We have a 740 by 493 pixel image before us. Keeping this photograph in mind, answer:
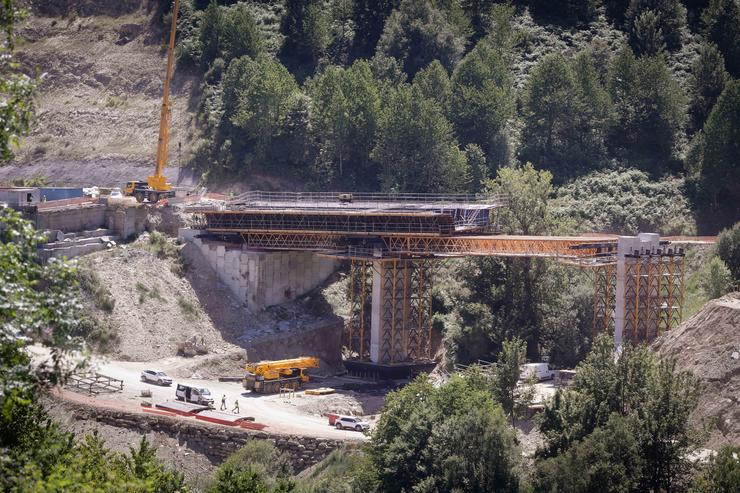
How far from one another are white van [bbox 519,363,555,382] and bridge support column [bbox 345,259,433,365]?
9.82 metres

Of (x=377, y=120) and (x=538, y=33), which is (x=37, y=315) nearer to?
(x=377, y=120)

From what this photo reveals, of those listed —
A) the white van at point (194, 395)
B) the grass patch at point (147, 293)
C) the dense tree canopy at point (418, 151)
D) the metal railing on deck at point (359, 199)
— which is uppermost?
the dense tree canopy at point (418, 151)

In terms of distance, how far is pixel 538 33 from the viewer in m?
118

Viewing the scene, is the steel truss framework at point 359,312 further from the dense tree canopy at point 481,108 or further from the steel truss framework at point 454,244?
the dense tree canopy at point 481,108

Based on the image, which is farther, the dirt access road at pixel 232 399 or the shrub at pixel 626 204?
the shrub at pixel 626 204

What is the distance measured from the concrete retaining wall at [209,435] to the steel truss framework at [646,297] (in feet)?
61.8

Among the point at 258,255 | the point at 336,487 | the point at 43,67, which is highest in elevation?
the point at 43,67

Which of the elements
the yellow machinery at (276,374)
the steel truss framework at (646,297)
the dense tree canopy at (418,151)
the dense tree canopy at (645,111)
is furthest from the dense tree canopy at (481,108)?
the yellow machinery at (276,374)

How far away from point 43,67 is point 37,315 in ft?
Result: 327

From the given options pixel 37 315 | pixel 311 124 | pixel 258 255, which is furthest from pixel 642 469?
pixel 311 124

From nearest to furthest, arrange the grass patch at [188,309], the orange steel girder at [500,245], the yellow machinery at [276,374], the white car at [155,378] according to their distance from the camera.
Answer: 1. the white car at [155,378]
2. the yellow machinery at [276,374]
3. the orange steel girder at [500,245]
4. the grass patch at [188,309]

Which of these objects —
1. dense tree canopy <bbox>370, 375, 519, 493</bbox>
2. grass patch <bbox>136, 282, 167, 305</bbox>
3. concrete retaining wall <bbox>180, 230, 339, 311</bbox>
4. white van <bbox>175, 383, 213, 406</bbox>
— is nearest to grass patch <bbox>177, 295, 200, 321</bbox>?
grass patch <bbox>136, 282, 167, 305</bbox>

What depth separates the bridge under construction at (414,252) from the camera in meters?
68.9

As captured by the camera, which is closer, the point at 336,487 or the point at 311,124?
the point at 336,487
